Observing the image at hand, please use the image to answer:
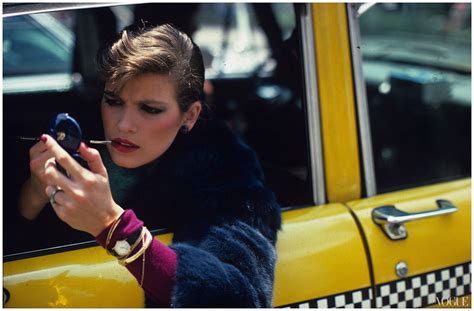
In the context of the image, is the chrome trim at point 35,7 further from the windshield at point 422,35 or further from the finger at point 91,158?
the windshield at point 422,35

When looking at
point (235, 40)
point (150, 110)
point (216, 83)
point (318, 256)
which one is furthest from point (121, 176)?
point (235, 40)

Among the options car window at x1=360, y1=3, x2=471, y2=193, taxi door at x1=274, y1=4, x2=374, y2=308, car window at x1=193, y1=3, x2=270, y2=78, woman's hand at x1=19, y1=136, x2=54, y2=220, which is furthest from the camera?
car window at x1=193, y1=3, x2=270, y2=78

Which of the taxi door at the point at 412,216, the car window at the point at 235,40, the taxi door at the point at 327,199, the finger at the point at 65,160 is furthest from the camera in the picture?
the car window at the point at 235,40

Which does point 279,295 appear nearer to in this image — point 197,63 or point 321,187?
point 321,187

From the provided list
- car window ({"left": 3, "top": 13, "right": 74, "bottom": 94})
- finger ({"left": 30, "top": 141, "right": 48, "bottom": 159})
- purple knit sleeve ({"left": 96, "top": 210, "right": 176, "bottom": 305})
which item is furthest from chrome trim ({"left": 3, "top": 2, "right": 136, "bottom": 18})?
car window ({"left": 3, "top": 13, "right": 74, "bottom": 94})

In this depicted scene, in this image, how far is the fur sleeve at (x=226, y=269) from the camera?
1534mm

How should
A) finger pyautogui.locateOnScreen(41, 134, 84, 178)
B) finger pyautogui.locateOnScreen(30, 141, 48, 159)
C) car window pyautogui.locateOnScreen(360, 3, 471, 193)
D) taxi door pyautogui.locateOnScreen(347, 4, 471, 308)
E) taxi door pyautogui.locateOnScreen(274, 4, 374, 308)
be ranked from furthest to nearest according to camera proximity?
car window pyautogui.locateOnScreen(360, 3, 471, 193) → taxi door pyautogui.locateOnScreen(347, 4, 471, 308) → taxi door pyautogui.locateOnScreen(274, 4, 374, 308) → finger pyautogui.locateOnScreen(30, 141, 48, 159) → finger pyautogui.locateOnScreen(41, 134, 84, 178)

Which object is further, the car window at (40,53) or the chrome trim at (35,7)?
the car window at (40,53)

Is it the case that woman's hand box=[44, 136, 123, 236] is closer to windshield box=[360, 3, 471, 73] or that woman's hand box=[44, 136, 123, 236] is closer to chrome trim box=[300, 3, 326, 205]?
chrome trim box=[300, 3, 326, 205]

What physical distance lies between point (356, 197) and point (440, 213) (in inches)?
9.6

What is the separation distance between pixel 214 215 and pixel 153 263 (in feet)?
0.79

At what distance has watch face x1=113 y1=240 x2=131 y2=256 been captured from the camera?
1.42m

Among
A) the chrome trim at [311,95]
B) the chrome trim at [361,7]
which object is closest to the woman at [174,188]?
the chrome trim at [311,95]

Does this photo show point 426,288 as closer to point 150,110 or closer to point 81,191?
point 150,110
